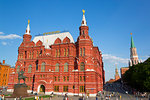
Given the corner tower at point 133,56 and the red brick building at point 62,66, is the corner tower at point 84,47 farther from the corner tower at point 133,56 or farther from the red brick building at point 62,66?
the corner tower at point 133,56

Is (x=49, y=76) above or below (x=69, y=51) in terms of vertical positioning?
below

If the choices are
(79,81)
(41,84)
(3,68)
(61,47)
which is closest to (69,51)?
(61,47)

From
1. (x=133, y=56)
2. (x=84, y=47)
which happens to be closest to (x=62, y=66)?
(x=84, y=47)

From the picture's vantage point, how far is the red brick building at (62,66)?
46.4 m

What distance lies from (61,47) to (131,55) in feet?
465

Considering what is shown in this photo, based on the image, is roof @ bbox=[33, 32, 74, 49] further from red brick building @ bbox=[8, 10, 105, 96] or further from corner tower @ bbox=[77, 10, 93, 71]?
corner tower @ bbox=[77, 10, 93, 71]

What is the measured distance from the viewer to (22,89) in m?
35.2

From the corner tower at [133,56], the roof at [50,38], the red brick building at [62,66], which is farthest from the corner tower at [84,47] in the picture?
the corner tower at [133,56]

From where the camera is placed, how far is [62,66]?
5028 cm

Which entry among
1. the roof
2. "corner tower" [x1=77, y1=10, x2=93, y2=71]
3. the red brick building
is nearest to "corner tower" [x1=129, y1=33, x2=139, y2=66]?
the red brick building

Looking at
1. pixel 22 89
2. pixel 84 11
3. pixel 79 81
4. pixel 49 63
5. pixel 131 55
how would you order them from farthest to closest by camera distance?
pixel 131 55, pixel 84 11, pixel 49 63, pixel 79 81, pixel 22 89

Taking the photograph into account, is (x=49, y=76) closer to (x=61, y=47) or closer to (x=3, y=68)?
(x=61, y=47)

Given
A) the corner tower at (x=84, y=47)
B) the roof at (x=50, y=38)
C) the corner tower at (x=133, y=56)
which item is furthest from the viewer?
the corner tower at (x=133, y=56)

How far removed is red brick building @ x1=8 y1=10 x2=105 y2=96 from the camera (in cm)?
4642
